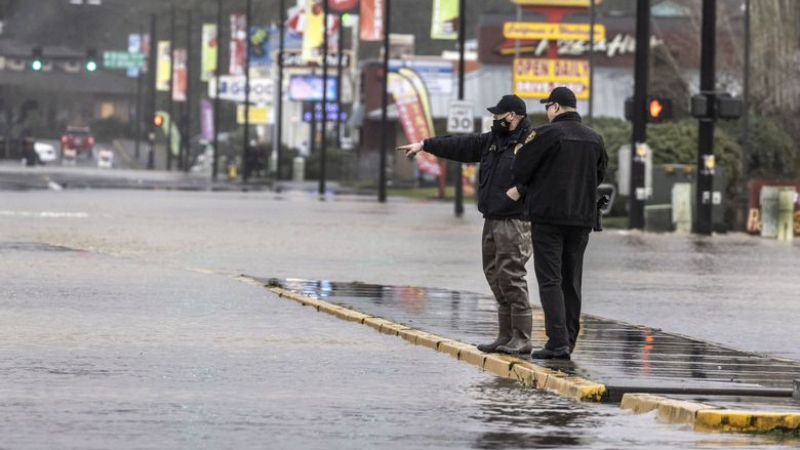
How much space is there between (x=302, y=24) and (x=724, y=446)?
88519mm

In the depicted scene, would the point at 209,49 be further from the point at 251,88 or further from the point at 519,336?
the point at 519,336

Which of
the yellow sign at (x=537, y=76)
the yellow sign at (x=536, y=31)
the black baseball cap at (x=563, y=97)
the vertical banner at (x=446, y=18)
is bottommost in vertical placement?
the black baseball cap at (x=563, y=97)

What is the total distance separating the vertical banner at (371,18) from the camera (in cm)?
8756

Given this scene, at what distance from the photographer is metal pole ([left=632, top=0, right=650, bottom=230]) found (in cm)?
4041

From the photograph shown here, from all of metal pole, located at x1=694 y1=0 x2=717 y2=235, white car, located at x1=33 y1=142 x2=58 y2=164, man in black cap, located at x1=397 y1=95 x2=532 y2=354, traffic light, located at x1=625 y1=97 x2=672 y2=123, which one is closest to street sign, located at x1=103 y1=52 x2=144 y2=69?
white car, located at x1=33 y1=142 x2=58 y2=164

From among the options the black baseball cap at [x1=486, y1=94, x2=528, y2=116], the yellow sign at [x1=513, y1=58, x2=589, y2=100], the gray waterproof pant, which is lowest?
the gray waterproof pant

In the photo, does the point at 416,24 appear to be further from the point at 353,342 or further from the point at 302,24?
the point at 353,342

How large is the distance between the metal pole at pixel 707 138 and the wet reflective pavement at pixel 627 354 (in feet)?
63.7

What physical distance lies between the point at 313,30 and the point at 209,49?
78.5 ft

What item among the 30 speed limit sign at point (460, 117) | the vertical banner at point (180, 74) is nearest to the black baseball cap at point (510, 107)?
the 30 speed limit sign at point (460, 117)

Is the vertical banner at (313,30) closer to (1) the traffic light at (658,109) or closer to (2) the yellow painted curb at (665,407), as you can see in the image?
(1) the traffic light at (658,109)

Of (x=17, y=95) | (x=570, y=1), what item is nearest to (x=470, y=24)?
(x=17, y=95)

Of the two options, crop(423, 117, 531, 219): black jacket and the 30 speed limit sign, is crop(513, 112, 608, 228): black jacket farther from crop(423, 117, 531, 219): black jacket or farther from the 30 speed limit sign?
the 30 speed limit sign

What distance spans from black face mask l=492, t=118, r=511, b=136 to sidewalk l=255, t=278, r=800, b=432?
5.50ft
